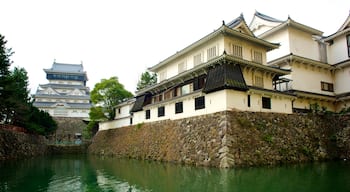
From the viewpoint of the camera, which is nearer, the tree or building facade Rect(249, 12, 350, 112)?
building facade Rect(249, 12, 350, 112)

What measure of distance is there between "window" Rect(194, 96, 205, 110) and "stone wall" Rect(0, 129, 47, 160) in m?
16.4

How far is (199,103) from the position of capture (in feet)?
62.2

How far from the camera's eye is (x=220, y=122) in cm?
1650

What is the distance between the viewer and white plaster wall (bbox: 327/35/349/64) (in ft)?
80.5

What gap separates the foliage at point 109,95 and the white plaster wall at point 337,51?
888 inches

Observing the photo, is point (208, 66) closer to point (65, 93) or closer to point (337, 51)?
point (337, 51)

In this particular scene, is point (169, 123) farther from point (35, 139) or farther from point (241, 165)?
point (35, 139)

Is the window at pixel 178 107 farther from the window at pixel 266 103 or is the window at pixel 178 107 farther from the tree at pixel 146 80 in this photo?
the tree at pixel 146 80

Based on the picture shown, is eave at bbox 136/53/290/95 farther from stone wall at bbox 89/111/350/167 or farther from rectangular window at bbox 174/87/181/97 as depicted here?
stone wall at bbox 89/111/350/167

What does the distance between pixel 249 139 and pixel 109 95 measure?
70.9ft

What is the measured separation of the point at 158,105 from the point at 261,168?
11.3m

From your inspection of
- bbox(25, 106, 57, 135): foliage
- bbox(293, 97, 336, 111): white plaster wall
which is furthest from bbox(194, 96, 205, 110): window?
bbox(25, 106, 57, 135): foliage

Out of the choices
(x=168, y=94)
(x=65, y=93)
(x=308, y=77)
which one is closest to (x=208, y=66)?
(x=168, y=94)

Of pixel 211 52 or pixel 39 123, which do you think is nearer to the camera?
pixel 211 52
